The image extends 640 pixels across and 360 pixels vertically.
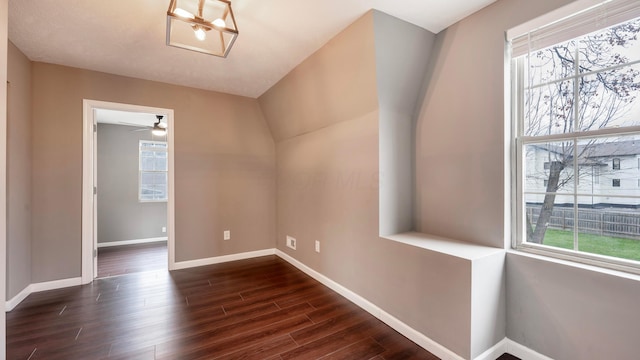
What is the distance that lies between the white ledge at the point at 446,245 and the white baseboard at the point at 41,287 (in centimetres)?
344

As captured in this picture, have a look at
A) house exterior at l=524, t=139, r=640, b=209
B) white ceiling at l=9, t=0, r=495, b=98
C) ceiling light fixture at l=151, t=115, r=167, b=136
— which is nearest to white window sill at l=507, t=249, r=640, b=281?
house exterior at l=524, t=139, r=640, b=209

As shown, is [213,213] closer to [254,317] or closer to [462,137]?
[254,317]

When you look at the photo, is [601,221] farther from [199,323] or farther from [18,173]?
[18,173]

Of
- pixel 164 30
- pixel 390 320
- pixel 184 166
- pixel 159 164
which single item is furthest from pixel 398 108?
pixel 159 164

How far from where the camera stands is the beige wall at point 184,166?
286 centimetres

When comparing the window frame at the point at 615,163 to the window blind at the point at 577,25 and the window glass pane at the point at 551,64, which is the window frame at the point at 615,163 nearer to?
the window glass pane at the point at 551,64

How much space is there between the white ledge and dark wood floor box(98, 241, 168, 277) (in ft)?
10.6

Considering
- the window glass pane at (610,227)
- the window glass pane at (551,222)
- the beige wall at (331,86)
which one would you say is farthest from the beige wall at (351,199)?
the window glass pane at (610,227)

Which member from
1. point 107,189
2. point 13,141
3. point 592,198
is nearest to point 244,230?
point 13,141

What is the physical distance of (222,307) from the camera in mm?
2510

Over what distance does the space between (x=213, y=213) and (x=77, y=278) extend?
62.2 inches

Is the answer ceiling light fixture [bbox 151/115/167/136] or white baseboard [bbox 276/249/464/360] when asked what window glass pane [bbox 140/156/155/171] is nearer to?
ceiling light fixture [bbox 151/115/167/136]

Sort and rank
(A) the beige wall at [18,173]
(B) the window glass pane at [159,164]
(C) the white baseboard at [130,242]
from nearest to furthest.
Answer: (A) the beige wall at [18,173] → (C) the white baseboard at [130,242] → (B) the window glass pane at [159,164]

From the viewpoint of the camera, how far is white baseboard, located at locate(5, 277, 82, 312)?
249 centimetres
